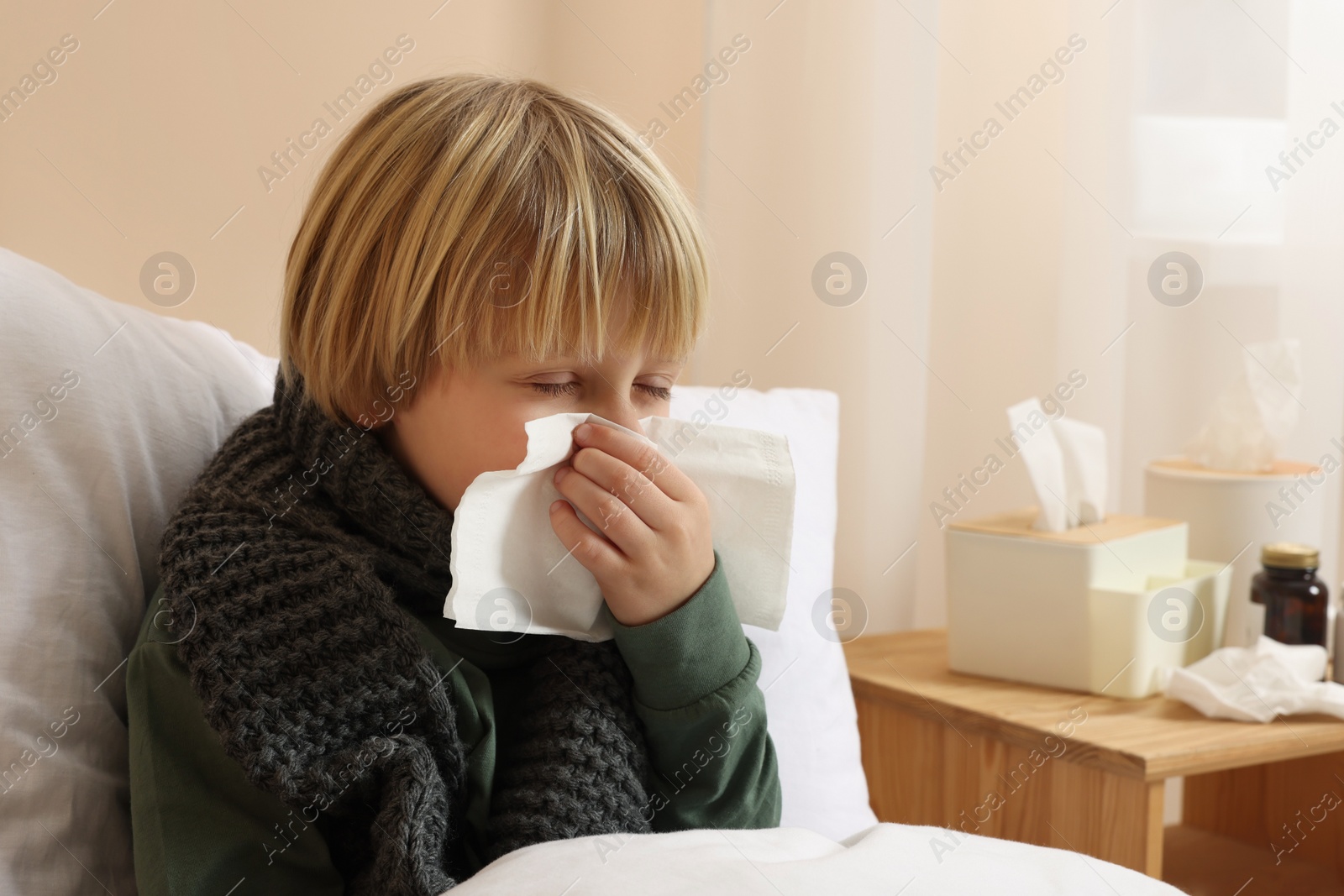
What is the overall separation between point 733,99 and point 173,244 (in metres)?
0.72

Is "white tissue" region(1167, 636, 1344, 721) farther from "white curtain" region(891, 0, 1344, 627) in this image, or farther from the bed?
the bed

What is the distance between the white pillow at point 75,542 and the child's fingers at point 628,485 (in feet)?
1.02

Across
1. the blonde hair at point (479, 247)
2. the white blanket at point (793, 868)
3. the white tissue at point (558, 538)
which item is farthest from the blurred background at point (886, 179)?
the white blanket at point (793, 868)

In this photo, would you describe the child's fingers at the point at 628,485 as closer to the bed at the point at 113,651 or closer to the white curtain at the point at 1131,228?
the bed at the point at 113,651

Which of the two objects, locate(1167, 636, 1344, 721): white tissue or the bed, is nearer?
the bed

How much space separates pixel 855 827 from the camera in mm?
930

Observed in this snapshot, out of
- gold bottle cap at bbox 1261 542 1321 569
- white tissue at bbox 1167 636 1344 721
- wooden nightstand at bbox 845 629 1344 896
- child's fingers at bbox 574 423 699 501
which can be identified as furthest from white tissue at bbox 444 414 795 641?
gold bottle cap at bbox 1261 542 1321 569

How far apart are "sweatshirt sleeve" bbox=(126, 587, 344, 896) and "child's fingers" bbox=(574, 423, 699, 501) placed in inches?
10.8

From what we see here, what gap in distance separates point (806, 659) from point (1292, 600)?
533 millimetres

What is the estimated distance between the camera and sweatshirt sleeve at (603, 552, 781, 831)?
2.39 ft

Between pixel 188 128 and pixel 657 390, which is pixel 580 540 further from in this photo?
pixel 188 128

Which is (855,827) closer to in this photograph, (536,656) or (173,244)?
(536,656)

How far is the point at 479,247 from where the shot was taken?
0.71 meters

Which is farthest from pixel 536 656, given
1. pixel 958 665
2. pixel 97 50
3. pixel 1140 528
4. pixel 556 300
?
pixel 97 50
